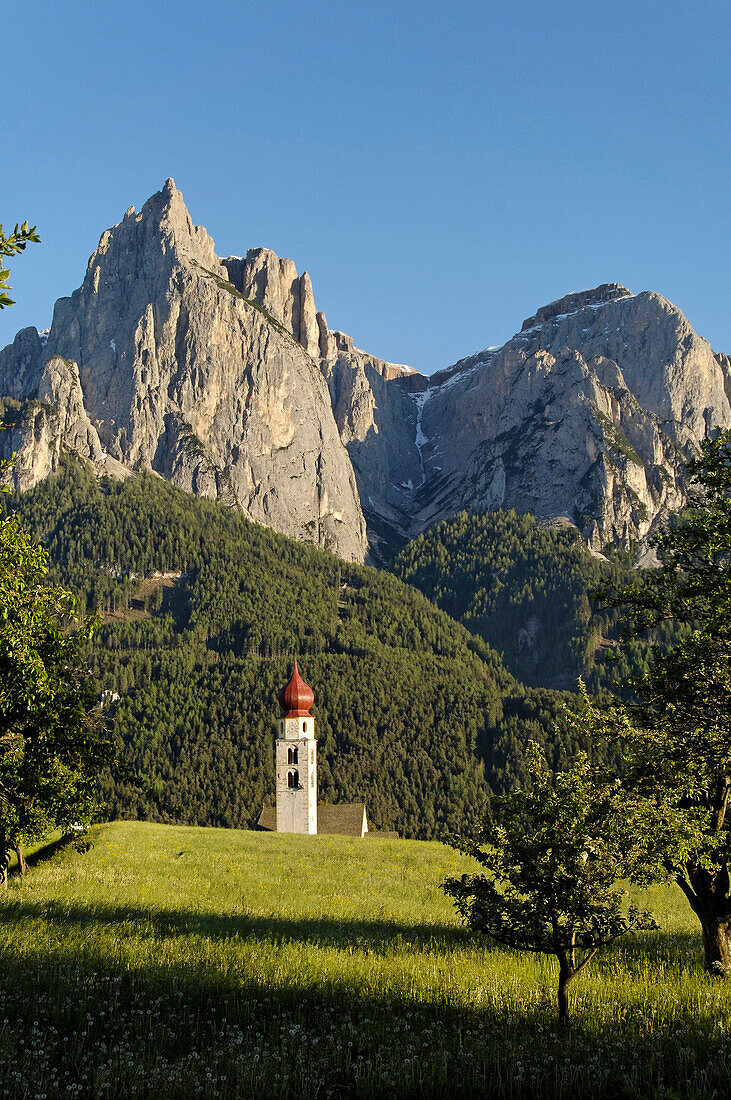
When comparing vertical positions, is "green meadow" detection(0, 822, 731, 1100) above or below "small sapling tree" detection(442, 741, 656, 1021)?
below

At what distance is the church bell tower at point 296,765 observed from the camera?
3767 inches

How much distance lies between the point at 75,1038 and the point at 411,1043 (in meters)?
4.44

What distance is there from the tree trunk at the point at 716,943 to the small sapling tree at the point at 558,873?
4.39 meters

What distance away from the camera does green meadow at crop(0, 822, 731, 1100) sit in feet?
34.1

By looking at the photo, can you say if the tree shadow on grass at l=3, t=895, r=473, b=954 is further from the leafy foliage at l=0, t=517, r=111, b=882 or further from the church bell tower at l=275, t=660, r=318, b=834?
the church bell tower at l=275, t=660, r=318, b=834

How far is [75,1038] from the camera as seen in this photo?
1166cm

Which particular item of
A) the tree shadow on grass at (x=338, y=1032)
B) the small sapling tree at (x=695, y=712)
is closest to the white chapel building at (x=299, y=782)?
the small sapling tree at (x=695, y=712)

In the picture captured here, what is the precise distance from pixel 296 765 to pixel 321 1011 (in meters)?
85.5

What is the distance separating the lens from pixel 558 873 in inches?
567

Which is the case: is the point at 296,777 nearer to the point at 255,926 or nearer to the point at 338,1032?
the point at 255,926

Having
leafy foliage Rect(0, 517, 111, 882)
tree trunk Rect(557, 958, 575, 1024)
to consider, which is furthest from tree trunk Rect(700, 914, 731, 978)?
leafy foliage Rect(0, 517, 111, 882)

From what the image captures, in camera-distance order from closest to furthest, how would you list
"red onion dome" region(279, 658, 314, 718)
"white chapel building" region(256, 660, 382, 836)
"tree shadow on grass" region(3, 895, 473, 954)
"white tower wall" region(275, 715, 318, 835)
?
"tree shadow on grass" region(3, 895, 473, 954) → "white tower wall" region(275, 715, 318, 835) → "white chapel building" region(256, 660, 382, 836) → "red onion dome" region(279, 658, 314, 718)

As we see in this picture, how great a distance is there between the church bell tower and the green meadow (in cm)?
7066

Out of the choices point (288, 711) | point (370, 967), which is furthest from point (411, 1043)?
point (288, 711)
